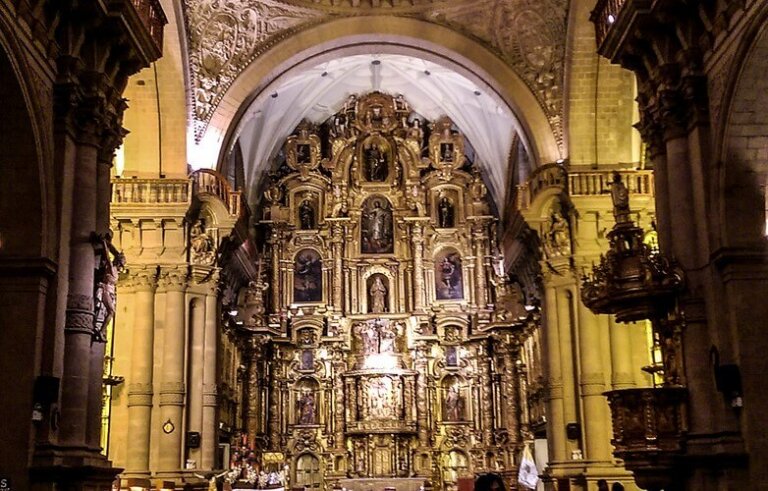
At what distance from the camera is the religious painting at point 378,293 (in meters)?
33.1

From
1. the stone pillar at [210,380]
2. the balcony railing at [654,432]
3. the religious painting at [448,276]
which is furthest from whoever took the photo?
the religious painting at [448,276]

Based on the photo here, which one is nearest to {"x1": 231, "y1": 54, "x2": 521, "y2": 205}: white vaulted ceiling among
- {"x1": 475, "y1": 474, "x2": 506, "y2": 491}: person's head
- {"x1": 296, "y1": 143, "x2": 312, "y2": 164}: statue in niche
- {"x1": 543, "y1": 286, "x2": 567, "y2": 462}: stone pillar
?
{"x1": 296, "y1": 143, "x2": 312, "y2": 164}: statue in niche

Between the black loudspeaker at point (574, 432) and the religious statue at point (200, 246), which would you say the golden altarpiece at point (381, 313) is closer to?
the religious statue at point (200, 246)

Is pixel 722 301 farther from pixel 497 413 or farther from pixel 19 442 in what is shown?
pixel 497 413

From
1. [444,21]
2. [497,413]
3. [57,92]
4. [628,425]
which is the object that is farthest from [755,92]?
[497,413]

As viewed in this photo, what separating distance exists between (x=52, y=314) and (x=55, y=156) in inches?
84.4

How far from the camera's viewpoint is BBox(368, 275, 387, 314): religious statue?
3309 cm

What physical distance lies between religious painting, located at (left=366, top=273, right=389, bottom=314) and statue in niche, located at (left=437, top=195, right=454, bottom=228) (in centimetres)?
287

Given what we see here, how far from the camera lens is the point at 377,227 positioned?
34.0 meters

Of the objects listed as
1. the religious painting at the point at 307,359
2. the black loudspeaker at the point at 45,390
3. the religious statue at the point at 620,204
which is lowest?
the black loudspeaker at the point at 45,390

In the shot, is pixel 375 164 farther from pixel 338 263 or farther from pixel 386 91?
pixel 338 263

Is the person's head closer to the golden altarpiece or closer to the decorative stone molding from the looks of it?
the decorative stone molding

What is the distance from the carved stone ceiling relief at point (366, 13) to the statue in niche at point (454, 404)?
12236 millimetres

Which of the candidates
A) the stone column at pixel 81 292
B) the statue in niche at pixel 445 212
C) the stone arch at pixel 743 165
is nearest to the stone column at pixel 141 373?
the stone column at pixel 81 292
